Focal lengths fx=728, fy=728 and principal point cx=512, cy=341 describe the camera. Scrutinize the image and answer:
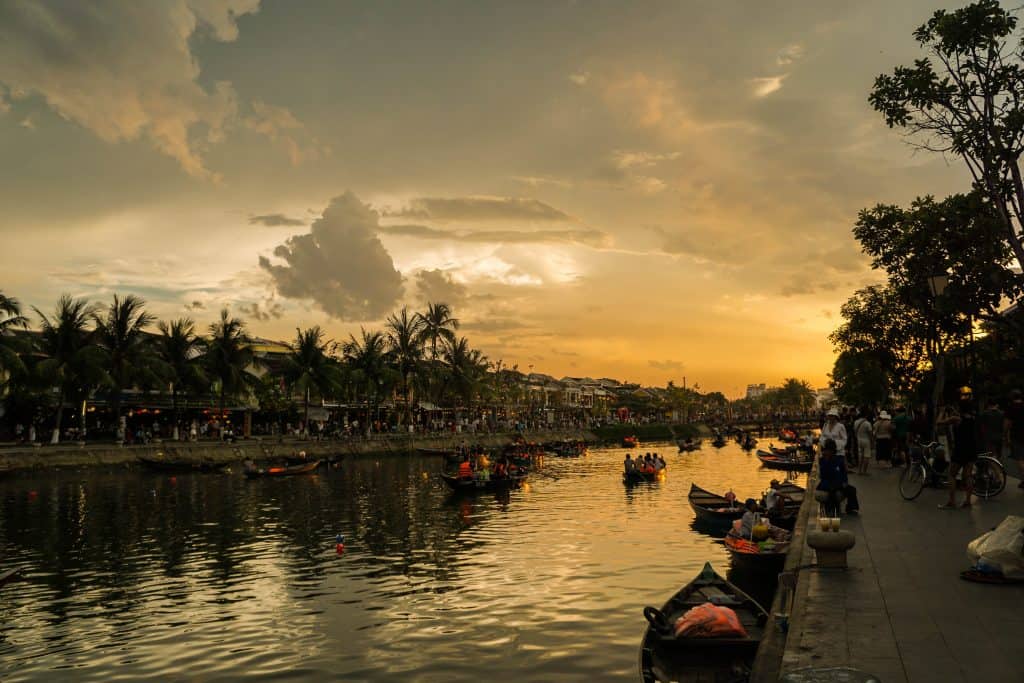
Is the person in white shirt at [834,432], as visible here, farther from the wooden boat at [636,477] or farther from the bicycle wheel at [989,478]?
the wooden boat at [636,477]

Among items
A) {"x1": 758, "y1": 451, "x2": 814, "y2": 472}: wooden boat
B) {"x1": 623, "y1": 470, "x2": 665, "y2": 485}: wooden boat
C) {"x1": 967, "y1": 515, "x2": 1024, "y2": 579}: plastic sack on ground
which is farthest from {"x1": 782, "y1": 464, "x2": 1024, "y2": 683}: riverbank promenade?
{"x1": 758, "y1": 451, "x2": 814, "y2": 472}: wooden boat

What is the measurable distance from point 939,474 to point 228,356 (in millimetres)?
61166

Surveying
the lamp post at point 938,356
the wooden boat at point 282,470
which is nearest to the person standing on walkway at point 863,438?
the lamp post at point 938,356

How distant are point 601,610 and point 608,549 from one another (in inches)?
286

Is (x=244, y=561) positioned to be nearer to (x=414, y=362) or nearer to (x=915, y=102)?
(x=915, y=102)

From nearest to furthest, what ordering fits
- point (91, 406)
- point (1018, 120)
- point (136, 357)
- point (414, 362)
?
point (1018, 120) → point (136, 357) → point (91, 406) → point (414, 362)

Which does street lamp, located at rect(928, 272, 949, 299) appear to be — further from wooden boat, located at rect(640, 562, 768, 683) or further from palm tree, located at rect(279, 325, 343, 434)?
palm tree, located at rect(279, 325, 343, 434)

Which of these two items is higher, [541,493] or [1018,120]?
[1018,120]

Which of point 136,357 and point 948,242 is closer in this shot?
point 948,242

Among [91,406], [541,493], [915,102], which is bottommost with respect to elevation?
[541,493]

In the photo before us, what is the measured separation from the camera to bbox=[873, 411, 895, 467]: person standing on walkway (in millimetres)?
27797

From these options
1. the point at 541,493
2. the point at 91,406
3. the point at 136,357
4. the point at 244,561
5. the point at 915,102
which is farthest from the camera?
the point at 91,406

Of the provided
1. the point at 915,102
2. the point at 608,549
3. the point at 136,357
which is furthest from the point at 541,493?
the point at 136,357

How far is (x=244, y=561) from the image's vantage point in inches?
893
